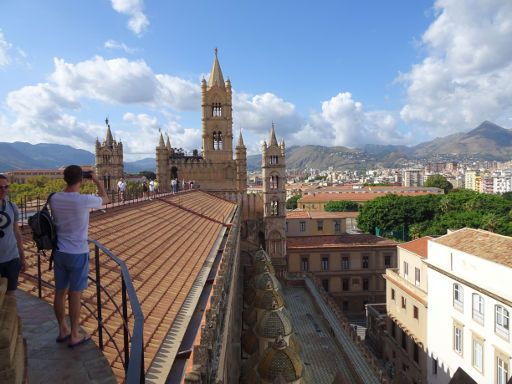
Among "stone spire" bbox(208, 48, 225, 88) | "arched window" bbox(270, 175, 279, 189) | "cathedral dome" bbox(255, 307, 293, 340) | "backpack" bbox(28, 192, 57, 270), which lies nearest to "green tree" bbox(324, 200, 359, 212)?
"arched window" bbox(270, 175, 279, 189)

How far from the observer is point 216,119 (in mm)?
43094

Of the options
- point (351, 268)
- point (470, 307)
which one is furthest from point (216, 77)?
point (470, 307)

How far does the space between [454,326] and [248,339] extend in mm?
11727

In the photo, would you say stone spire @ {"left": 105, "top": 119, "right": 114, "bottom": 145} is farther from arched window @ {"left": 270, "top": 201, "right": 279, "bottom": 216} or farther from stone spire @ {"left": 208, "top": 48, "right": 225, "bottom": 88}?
arched window @ {"left": 270, "top": 201, "right": 279, "bottom": 216}

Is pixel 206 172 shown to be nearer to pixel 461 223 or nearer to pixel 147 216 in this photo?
pixel 147 216

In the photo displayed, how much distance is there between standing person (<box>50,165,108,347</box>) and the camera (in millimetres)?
3928

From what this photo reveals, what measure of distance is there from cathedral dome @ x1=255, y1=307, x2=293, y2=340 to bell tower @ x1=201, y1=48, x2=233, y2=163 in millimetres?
29614

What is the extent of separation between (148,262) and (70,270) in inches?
188

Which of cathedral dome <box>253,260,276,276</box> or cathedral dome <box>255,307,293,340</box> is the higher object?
cathedral dome <box>253,260,276,276</box>

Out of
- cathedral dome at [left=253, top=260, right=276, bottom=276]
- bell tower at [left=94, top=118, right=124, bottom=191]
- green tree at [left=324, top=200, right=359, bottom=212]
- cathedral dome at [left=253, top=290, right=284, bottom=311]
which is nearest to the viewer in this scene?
cathedral dome at [left=253, top=290, right=284, bottom=311]

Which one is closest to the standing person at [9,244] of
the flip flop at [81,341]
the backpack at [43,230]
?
the backpack at [43,230]

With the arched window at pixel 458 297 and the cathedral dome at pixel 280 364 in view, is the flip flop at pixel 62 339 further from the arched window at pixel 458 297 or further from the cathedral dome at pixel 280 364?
the arched window at pixel 458 297

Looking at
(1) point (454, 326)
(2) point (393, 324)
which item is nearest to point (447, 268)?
(1) point (454, 326)

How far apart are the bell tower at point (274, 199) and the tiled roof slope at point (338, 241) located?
1962 mm
